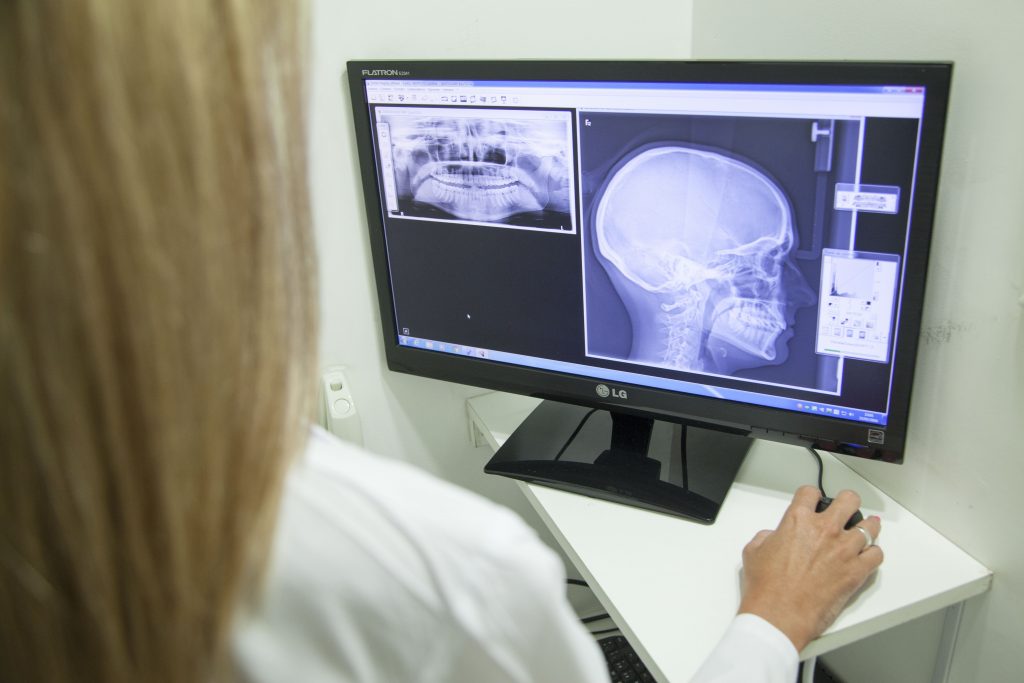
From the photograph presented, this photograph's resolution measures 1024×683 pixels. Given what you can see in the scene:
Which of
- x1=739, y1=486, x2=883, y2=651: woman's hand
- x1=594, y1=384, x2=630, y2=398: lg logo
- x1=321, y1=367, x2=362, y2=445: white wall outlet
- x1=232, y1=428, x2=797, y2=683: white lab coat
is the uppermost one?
x1=232, y1=428, x2=797, y2=683: white lab coat

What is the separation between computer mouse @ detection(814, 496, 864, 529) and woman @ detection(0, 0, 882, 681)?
0.57 meters

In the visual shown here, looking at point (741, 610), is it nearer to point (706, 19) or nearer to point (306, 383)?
point (306, 383)

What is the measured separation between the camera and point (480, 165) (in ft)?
3.52

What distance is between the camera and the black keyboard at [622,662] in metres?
1.22

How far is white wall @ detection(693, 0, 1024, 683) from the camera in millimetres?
849

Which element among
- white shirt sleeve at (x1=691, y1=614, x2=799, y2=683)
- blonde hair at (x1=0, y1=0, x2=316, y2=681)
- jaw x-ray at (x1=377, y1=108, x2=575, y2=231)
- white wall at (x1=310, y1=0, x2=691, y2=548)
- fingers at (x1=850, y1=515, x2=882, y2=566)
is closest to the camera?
blonde hair at (x1=0, y1=0, x2=316, y2=681)

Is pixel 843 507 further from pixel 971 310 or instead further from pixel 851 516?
pixel 971 310

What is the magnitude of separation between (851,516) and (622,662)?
0.45m

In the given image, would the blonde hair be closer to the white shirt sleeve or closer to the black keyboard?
the white shirt sleeve

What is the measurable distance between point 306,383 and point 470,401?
35.7 inches

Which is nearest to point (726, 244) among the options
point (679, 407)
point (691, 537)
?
point (679, 407)

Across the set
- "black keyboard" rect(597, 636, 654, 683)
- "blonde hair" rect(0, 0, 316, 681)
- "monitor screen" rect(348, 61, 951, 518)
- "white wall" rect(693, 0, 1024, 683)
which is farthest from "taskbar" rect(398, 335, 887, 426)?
"blonde hair" rect(0, 0, 316, 681)

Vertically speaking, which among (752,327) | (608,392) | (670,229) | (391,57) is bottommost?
(608,392)

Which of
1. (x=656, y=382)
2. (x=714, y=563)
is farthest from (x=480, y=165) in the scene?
(x=714, y=563)
